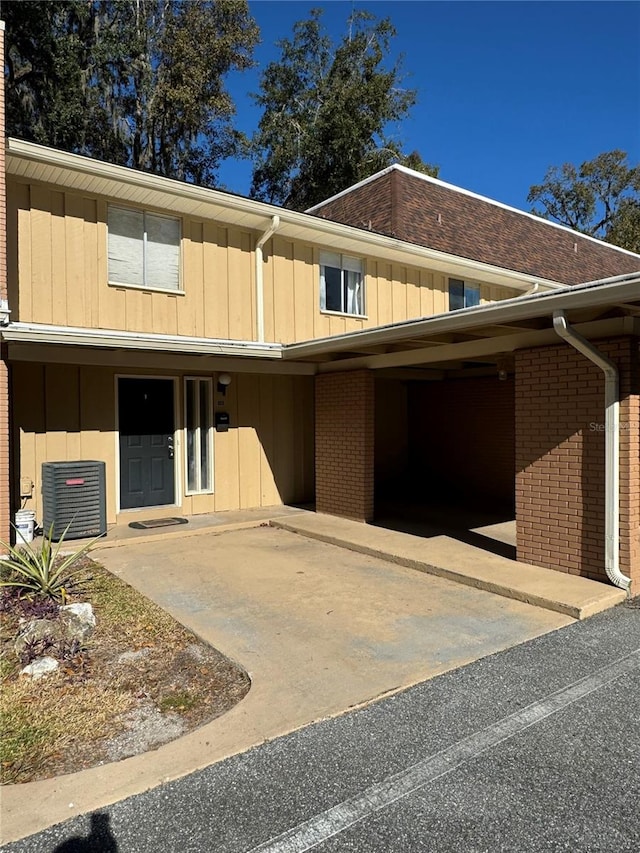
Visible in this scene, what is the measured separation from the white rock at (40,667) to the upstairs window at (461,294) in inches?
411

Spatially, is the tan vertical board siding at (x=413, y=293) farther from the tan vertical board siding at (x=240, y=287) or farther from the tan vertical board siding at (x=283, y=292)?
the tan vertical board siding at (x=240, y=287)

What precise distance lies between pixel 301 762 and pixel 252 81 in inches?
1076

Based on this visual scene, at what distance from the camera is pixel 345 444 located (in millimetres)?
9242

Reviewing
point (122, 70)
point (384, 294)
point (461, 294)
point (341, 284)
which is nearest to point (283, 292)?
point (341, 284)

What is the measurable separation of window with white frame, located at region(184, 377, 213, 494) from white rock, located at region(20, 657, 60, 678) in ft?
18.3

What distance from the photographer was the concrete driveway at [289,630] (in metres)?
2.77

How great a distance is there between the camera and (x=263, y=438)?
34.1 feet

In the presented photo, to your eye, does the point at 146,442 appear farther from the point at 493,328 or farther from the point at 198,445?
the point at 493,328

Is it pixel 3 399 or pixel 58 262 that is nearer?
pixel 3 399

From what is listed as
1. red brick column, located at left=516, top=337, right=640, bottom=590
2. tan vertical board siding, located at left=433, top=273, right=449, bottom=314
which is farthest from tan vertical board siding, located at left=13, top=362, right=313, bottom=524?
red brick column, located at left=516, top=337, right=640, bottom=590

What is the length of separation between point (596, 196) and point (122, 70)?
27.9 m

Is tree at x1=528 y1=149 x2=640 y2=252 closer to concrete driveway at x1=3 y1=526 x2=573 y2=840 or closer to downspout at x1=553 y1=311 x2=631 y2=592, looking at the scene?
downspout at x1=553 y1=311 x2=631 y2=592

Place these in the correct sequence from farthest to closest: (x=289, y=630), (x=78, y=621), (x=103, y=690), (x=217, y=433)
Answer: (x=217, y=433) → (x=289, y=630) → (x=78, y=621) → (x=103, y=690)

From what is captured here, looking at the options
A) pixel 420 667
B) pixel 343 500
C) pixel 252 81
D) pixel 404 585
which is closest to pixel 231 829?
pixel 420 667
